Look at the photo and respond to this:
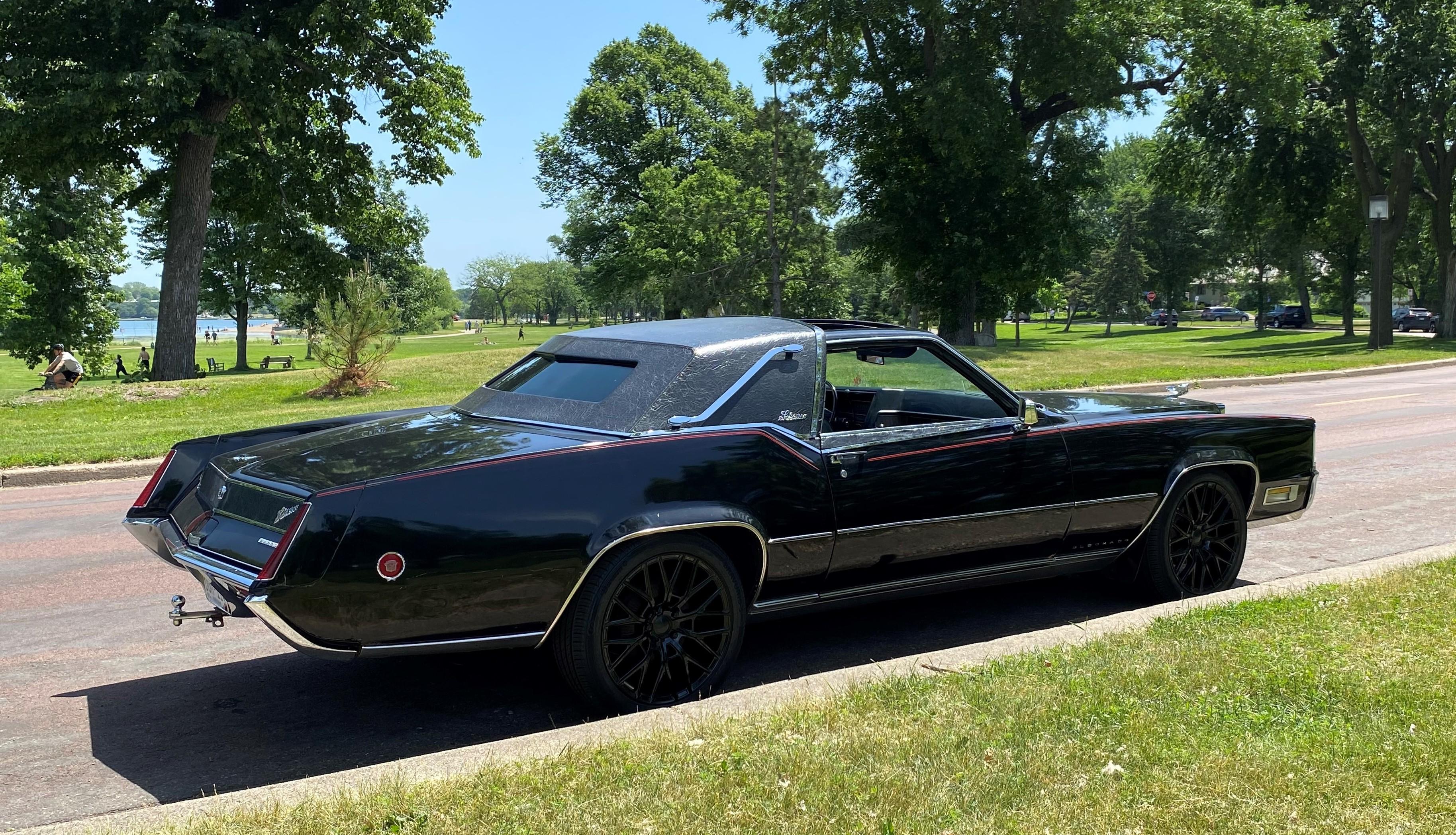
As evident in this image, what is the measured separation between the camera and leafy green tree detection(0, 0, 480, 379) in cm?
2258

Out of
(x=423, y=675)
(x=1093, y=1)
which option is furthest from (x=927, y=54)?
(x=423, y=675)

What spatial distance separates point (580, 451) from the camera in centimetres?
445

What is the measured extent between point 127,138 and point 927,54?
68.9ft

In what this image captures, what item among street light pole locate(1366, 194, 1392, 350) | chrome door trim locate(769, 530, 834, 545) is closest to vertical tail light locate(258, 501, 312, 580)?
chrome door trim locate(769, 530, 834, 545)

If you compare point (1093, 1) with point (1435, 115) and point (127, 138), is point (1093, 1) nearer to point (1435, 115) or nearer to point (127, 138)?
point (1435, 115)

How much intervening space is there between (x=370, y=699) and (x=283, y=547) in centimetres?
123

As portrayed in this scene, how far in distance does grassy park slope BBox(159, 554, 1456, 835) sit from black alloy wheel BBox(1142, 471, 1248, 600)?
54.4 inches

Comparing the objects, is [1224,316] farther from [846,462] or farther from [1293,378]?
[846,462]

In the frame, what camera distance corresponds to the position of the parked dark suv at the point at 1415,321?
66.3 metres

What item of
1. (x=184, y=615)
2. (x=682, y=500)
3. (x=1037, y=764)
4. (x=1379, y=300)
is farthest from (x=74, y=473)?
(x=1379, y=300)

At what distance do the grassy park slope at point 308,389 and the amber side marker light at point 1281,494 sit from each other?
1143 cm

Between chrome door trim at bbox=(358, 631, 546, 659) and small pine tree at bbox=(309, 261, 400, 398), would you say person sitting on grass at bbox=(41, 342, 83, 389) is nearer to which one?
small pine tree at bbox=(309, 261, 400, 398)

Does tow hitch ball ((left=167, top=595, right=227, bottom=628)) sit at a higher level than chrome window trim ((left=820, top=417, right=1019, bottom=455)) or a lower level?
lower

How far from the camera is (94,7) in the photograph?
22906mm
